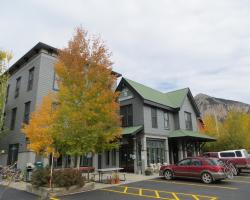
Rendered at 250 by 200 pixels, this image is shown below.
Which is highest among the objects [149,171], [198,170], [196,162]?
[196,162]

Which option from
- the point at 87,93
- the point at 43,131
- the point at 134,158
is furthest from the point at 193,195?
the point at 134,158

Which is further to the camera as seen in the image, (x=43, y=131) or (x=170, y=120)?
(x=170, y=120)

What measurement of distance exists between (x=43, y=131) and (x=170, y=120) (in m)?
16.6

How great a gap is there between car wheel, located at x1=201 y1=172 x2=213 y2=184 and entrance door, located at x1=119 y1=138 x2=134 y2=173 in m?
→ 8.89

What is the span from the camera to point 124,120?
24.8 metres

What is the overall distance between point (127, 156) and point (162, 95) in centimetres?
996

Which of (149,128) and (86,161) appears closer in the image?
(86,161)

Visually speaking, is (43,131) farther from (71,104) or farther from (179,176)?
(179,176)

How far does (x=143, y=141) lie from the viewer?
22188mm

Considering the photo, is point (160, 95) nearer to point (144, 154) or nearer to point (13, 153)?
point (144, 154)

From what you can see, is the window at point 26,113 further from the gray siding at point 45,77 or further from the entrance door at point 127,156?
the entrance door at point 127,156

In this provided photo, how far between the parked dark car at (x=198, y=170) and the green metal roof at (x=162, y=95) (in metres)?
8.70

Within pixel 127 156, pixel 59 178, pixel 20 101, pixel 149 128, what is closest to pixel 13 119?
pixel 20 101

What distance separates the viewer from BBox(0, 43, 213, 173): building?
2053 centimetres
